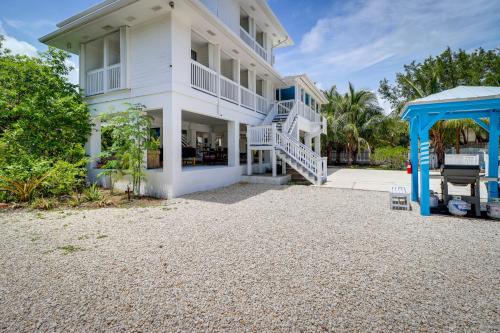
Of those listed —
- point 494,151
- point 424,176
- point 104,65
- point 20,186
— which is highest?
point 104,65

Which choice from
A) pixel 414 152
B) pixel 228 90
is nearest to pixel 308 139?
pixel 228 90

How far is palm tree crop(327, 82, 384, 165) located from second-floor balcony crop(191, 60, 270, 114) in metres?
11.4

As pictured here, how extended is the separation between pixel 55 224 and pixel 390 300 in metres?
6.21

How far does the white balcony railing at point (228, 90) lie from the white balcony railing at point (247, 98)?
816 millimetres

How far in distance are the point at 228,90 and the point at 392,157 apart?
16151 millimetres

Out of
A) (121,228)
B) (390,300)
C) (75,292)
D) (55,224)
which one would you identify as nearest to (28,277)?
(75,292)

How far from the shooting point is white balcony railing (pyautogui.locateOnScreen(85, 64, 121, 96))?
9211 mm

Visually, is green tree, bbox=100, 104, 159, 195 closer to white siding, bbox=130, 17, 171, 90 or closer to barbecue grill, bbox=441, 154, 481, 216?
white siding, bbox=130, 17, 171, 90

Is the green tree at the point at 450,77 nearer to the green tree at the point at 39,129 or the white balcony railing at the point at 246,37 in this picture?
the white balcony railing at the point at 246,37

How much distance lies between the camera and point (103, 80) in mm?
9547

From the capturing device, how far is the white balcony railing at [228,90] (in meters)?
10.5

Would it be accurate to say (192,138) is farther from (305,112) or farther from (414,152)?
(414,152)

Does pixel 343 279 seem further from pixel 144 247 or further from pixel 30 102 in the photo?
pixel 30 102

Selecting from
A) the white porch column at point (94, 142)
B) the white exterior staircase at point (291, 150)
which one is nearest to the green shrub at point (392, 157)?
the white exterior staircase at point (291, 150)
